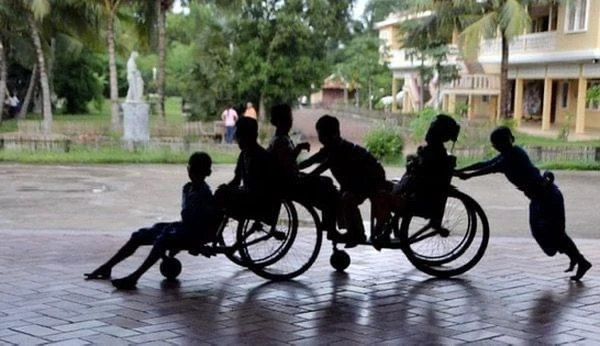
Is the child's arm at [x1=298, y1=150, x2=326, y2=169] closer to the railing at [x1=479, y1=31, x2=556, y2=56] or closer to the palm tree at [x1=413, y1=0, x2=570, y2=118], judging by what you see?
the palm tree at [x1=413, y1=0, x2=570, y2=118]

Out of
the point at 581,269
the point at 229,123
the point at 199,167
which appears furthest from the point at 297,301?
the point at 229,123

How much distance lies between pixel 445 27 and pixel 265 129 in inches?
330

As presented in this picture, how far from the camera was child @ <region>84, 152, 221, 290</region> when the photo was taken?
5824mm

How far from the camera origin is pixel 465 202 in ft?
21.2

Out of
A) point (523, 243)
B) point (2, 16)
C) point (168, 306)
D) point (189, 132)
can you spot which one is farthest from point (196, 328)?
point (2, 16)

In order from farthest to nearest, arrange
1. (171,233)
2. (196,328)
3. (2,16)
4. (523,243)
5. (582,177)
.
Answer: (2,16), (582,177), (523,243), (171,233), (196,328)

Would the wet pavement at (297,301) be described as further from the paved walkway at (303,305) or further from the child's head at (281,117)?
the child's head at (281,117)

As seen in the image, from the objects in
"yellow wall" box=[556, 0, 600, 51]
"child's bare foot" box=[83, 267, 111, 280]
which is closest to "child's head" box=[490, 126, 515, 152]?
"child's bare foot" box=[83, 267, 111, 280]

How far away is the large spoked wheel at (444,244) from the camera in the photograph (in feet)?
20.9

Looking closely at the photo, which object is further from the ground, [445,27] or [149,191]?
[445,27]

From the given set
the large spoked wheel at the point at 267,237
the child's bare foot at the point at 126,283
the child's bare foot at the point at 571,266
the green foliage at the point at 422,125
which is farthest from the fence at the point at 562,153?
the child's bare foot at the point at 126,283

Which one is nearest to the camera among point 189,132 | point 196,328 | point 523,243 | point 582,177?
point 196,328

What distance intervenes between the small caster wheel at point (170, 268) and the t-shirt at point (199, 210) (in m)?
0.35

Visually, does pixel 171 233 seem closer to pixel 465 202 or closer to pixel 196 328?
pixel 196 328
